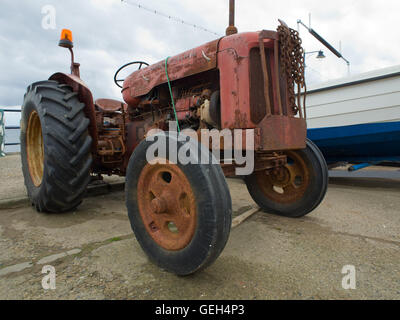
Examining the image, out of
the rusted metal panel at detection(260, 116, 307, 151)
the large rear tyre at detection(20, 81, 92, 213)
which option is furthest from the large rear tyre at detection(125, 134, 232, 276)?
the large rear tyre at detection(20, 81, 92, 213)

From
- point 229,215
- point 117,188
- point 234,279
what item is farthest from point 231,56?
point 117,188

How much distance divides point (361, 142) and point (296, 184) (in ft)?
8.71

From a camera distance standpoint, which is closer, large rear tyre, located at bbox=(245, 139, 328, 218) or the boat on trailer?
large rear tyre, located at bbox=(245, 139, 328, 218)

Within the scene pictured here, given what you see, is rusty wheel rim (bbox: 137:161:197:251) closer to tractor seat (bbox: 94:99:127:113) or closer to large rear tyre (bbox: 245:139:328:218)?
large rear tyre (bbox: 245:139:328:218)

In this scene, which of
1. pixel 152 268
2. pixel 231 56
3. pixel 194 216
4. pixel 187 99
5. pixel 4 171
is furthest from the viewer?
pixel 4 171

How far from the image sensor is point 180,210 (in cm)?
141

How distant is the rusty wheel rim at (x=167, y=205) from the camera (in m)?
1.35

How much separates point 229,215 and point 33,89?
2512 mm

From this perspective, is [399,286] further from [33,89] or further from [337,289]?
[33,89]

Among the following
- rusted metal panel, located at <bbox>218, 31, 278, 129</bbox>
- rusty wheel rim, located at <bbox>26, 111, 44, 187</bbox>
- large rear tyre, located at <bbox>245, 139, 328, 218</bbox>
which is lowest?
large rear tyre, located at <bbox>245, 139, 328, 218</bbox>

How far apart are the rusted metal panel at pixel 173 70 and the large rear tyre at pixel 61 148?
0.60 metres

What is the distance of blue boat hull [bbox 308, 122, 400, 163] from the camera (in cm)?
422
